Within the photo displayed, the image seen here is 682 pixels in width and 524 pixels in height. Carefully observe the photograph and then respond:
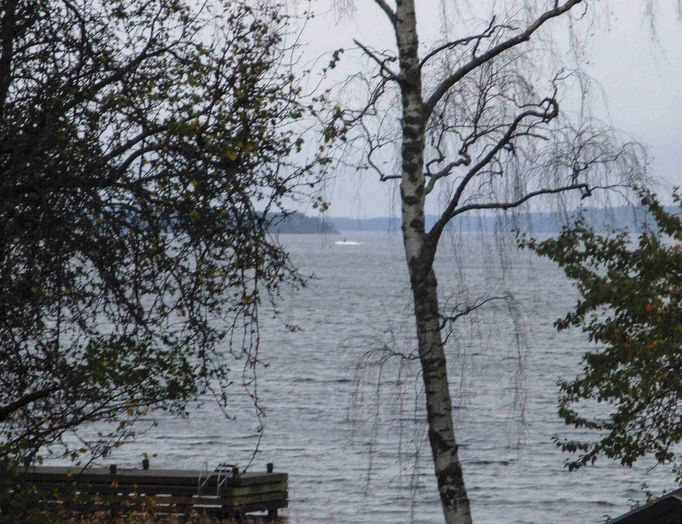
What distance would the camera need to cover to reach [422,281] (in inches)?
387

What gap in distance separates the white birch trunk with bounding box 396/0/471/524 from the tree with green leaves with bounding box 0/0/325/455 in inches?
63.8

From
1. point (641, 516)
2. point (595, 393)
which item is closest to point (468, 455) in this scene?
point (595, 393)

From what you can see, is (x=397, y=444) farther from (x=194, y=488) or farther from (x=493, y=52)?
(x=493, y=52)

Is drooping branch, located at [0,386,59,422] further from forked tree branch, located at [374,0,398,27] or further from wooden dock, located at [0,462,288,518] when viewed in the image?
wooden dock, located at [0,462,288,518]

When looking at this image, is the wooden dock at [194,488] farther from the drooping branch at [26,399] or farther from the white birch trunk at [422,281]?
the drooping branch at [26,399]

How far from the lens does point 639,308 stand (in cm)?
1160

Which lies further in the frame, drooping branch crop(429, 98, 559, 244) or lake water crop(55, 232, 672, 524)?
lake water crop(55, 232, 672, 524)

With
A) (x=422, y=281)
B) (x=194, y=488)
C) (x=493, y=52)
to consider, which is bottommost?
→ (x=194, y=488)

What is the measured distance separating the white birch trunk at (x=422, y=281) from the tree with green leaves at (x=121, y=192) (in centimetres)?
162

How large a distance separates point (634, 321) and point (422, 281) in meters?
3.49

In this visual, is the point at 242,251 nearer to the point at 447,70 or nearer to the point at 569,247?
the point at 447,70

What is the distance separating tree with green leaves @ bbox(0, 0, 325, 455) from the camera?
7652mm

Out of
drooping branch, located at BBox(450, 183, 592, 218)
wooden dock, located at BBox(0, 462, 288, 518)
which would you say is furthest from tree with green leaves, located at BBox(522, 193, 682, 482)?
wooden dock, located at BBox(0, 462, 288, 518)

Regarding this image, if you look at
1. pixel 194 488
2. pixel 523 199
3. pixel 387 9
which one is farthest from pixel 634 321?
pixel 194 488
